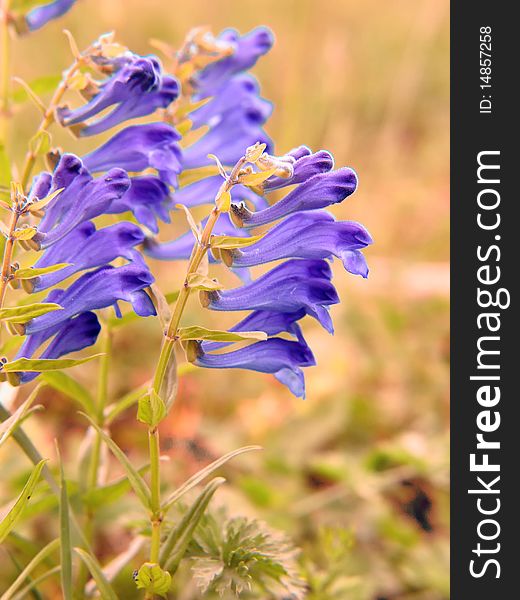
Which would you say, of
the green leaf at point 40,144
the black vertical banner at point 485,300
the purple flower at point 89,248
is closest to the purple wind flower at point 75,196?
the purple flower at point 89,248

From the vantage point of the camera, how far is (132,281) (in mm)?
1294

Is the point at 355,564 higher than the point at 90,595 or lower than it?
higher

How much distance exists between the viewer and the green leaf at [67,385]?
1.46m

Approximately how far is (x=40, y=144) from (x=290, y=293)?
55 cm

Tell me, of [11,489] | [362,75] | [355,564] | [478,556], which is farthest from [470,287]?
[362,75]

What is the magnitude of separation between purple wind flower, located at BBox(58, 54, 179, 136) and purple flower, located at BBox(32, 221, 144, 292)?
0.96 feet

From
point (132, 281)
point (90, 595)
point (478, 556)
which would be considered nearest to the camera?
point (132, 281)

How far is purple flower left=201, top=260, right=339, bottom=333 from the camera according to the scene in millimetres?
1333

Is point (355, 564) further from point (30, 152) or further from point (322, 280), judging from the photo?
point (30, 152)

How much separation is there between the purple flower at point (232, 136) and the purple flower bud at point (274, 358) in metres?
0.60

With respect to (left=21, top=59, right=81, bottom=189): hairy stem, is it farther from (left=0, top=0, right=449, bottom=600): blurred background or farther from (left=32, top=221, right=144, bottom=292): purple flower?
(left=0, top=0, right=449, bottom=600): blurred background

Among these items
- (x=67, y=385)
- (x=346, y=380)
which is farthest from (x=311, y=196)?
(x=346, y=380)

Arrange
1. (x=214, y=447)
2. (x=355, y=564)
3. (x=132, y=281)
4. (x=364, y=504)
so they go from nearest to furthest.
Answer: (x=132, y=281), (x=355, y=564), (x=364, y=504), (x=214, y=447)

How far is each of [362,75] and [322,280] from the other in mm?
4912
